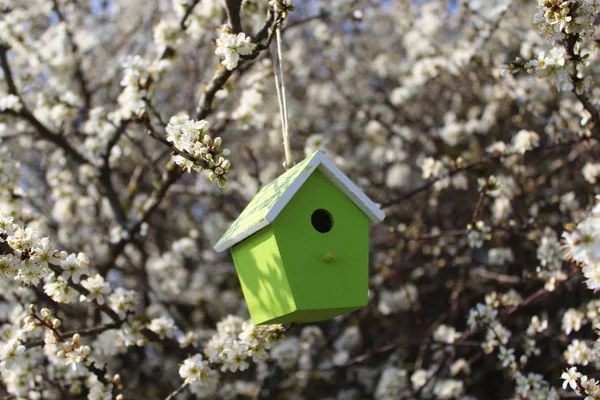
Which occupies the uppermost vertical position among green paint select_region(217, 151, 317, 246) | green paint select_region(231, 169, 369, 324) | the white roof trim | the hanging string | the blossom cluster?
the hanging string

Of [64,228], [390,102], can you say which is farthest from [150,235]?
[390,102]

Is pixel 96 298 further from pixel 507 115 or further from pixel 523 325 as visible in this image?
pixel 507 115

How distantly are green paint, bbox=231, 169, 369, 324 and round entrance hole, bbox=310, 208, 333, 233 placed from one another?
0.07 meters

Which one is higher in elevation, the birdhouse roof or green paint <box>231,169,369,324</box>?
the birdhouse roof

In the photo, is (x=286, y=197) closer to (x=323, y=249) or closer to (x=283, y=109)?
(x=323, y=249)

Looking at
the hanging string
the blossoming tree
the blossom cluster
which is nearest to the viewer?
the blossom cluster

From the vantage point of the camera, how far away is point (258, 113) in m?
3.64

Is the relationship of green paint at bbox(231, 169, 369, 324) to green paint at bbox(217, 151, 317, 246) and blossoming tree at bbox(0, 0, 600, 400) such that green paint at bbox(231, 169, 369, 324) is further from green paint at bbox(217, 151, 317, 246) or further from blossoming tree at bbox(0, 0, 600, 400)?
blossoming tree at bbox(0, 0, 600, 400)

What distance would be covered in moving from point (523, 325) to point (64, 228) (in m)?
3.71

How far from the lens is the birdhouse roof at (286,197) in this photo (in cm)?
213

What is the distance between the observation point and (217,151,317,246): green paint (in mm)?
Answer: 2166

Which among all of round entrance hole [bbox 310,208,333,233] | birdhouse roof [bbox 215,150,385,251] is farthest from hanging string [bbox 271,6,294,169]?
round entrance hole [bbox 310,208,333,233]

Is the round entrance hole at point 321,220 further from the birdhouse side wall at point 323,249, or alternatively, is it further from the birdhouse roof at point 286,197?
the birdhouse roof at point 286,197

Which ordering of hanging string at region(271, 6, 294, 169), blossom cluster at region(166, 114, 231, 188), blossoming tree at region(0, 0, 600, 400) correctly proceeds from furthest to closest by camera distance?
blossoming tree at region(0, 0, 600, 400) < hanging string at region(271, 6, 294, 169) < blossom cluster at region(166, 114, 231, 188)
